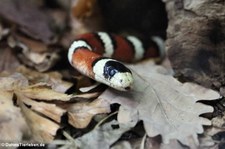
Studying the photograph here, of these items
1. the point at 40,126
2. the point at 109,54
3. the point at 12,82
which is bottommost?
the point at 109,54

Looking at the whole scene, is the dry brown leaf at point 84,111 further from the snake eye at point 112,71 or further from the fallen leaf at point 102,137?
the snake eye at point 112,71

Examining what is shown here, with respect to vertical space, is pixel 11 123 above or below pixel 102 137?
above

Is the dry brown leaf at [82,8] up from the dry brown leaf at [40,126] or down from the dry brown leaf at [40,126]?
up

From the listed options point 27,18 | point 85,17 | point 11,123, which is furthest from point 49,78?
point 85,17

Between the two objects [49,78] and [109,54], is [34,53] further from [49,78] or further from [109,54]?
[109,54]

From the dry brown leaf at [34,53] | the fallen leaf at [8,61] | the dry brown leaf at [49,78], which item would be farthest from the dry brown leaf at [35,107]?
the dry brown leaf at [34,53]

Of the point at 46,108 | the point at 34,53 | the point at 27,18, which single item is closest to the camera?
the point at 46,108
